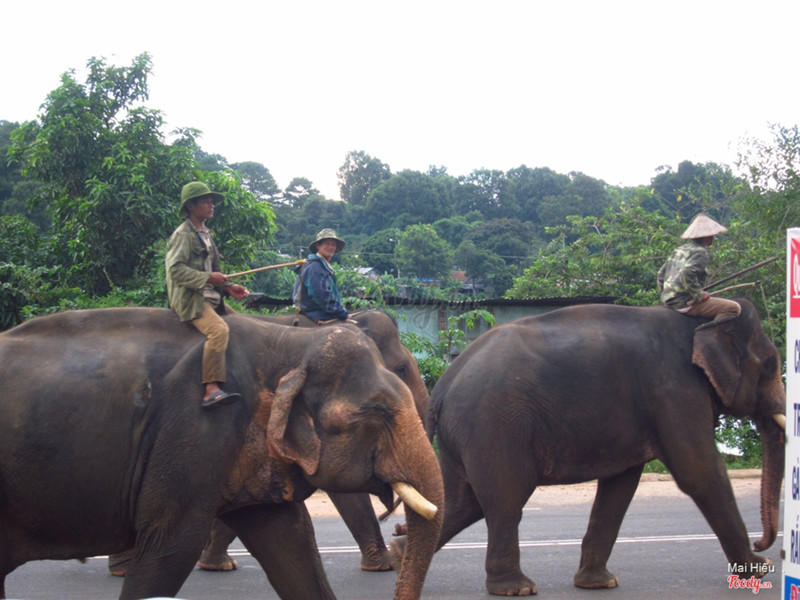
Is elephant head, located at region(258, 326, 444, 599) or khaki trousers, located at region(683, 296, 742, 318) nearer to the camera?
elephant head, located at region(258, 326, 444, 599)

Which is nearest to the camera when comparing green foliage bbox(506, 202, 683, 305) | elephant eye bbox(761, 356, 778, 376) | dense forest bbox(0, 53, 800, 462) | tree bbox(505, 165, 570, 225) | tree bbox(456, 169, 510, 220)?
elephant eye bbox(761, 356, 778, 376)

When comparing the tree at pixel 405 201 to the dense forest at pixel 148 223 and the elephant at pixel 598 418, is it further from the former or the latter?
the elephant at pixel 598 418

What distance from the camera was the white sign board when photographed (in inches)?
153

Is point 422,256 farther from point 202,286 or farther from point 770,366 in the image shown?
point 202,286

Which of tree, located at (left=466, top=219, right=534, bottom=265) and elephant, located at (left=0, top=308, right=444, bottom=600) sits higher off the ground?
elephant, located at (left=0, top=308, right=444, bottom=600)

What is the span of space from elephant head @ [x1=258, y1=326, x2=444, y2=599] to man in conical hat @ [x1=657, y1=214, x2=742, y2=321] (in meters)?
3.08

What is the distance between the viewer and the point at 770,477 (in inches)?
269

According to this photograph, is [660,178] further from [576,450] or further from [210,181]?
[576,450]

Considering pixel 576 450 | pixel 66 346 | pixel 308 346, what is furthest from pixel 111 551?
pixel 576 450

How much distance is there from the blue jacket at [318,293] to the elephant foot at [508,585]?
2.45 meters

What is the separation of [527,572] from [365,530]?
1.23 metres

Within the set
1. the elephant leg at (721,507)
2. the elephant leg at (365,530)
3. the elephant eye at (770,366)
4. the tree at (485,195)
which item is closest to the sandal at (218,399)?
the elephant leg at (365,530)

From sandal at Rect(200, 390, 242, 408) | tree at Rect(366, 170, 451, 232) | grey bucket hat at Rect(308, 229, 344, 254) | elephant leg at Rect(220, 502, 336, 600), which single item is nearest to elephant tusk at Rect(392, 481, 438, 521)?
elephant leg at Rect(220, 502, 336, 600)

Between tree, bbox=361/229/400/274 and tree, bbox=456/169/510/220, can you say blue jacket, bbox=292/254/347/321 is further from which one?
tree, bbox=456/169/510/220
